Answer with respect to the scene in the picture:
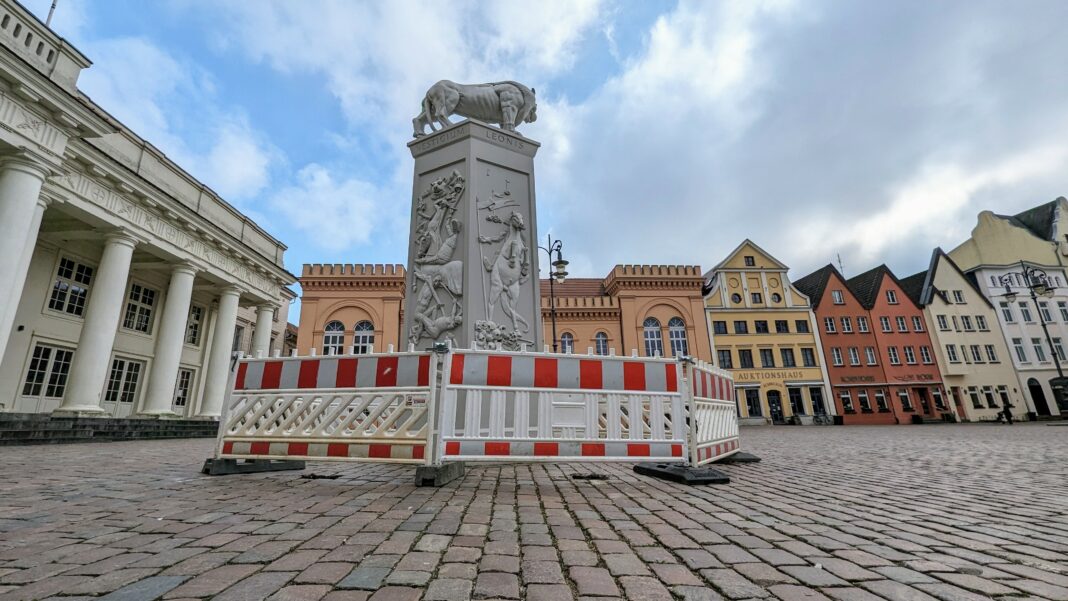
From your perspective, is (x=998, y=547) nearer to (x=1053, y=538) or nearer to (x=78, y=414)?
(x=1053, y=538)

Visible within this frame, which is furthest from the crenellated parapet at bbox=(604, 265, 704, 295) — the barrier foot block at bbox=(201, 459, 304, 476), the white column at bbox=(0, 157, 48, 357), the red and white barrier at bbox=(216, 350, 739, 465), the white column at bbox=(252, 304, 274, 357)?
the white column at bbox=(0, 157, 48, 357)

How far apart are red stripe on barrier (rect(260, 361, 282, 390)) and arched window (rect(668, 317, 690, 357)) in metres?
26.5

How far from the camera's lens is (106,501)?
10.7 ft

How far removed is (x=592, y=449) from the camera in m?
4.14

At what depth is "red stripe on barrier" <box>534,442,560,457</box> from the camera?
159 inches

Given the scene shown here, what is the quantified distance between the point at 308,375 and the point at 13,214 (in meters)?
13.0

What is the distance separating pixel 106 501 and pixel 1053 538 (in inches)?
244

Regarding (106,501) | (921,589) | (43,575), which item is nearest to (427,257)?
(106,501)

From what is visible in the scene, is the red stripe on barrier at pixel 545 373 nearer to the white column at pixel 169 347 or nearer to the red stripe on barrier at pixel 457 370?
the red stripe on barrier at pixel 457 370

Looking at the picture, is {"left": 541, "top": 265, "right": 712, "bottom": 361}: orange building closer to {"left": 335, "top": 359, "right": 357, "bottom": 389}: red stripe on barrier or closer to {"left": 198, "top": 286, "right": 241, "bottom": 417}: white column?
{"left": 198, "top": 286, "right": 241, "bottom": 417}: white column

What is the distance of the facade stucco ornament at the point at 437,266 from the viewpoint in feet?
21.4

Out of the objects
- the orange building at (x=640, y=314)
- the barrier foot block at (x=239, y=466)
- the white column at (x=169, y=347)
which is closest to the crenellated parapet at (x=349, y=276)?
the white column at (x=169, y=347)

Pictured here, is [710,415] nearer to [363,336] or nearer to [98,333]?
[98,333]

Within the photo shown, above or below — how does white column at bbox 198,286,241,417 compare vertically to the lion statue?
below
